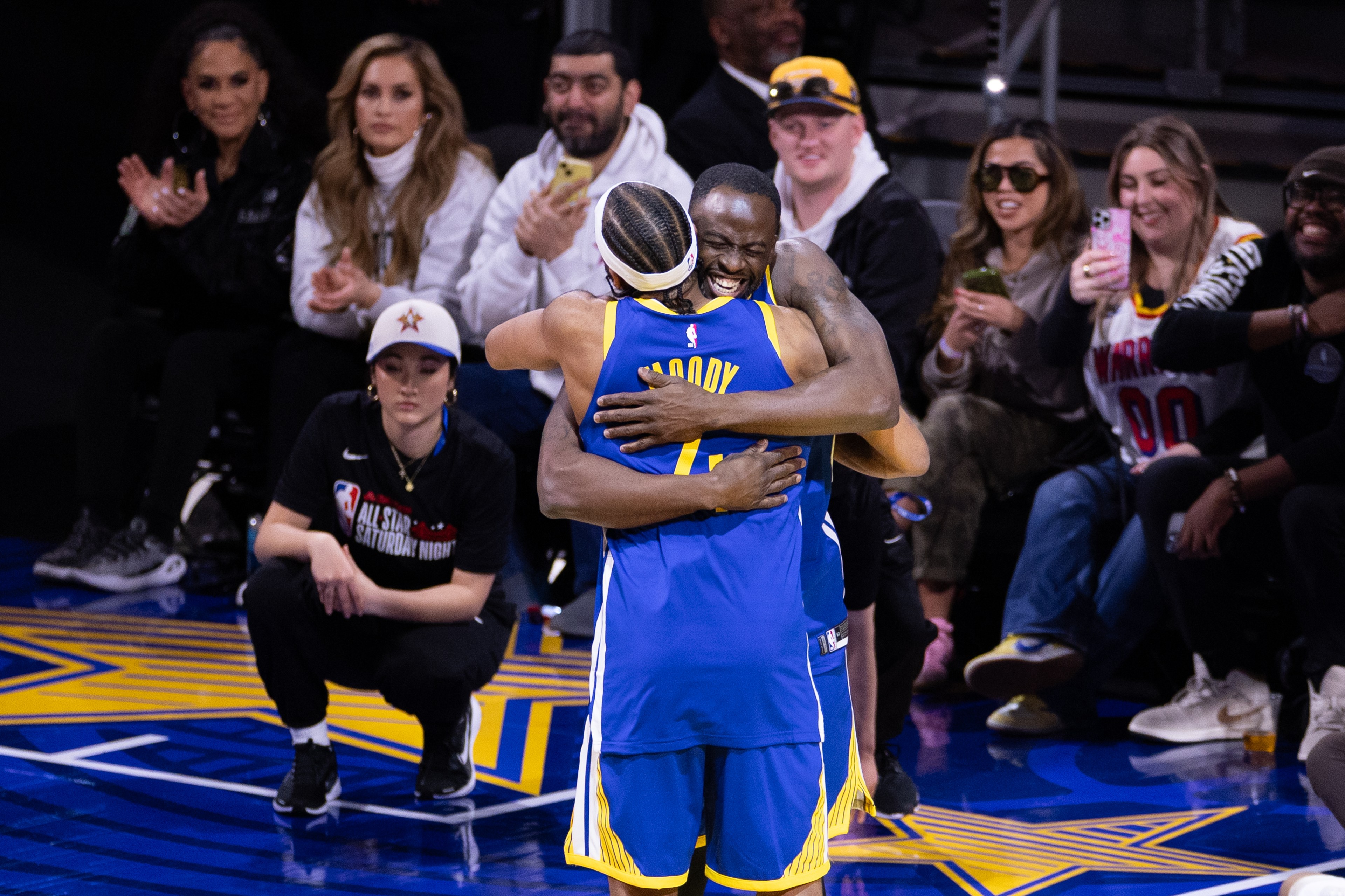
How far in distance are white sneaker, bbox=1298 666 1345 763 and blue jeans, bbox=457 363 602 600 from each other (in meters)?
2.23

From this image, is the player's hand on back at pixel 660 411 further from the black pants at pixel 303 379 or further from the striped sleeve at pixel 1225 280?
the black pants at pixel 303 379

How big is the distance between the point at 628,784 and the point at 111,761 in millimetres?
2081

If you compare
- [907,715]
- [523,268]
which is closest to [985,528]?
[907,715]

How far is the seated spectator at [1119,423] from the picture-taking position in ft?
13.4

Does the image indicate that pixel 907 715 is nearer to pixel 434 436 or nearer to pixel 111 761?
pixel 434 436

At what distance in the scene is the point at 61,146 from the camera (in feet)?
22.3

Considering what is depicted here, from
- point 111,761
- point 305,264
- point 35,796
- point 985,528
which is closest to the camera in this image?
point 35,796

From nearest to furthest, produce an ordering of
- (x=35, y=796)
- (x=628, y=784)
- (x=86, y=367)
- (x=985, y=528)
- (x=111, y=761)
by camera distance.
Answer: (x=628, y=784)
(x=35, y=796)
(x=111, y=761)
(x=985, y=528)
(x=86, y=367)

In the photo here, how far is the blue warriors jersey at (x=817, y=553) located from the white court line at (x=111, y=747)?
87.0 inches

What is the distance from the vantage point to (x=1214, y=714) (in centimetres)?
394

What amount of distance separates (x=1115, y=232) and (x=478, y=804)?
2.40m

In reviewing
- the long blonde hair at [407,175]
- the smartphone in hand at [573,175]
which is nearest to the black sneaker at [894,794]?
the smartphone in hand at [573,175]

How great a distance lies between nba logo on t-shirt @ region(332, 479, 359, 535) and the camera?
3439 millimetres

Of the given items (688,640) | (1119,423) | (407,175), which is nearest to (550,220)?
(407,175)
